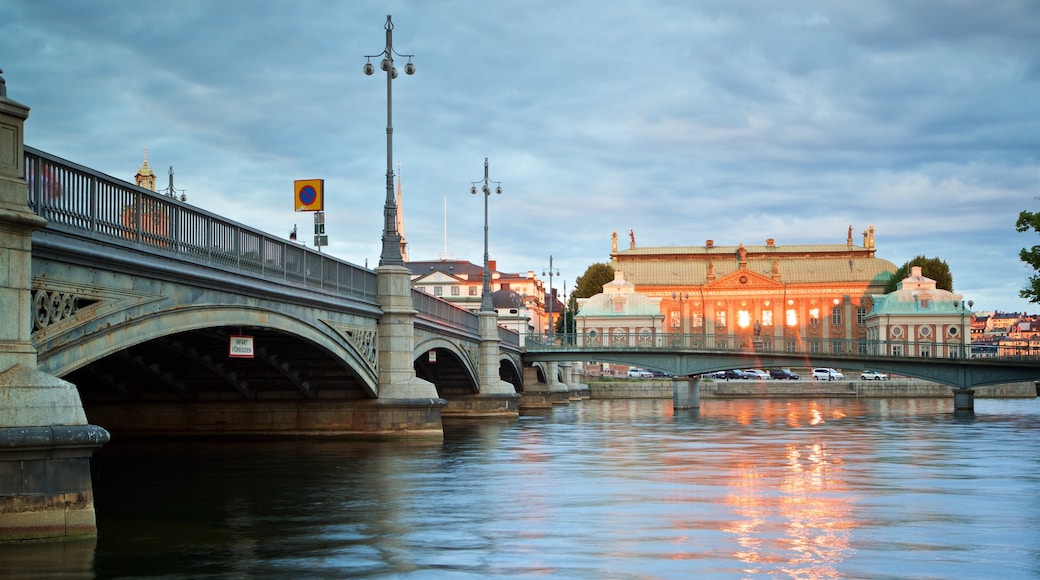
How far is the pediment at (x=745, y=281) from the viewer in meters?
198

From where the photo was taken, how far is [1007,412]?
7812cm

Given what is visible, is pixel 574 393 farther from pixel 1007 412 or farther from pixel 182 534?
pixel 182 534

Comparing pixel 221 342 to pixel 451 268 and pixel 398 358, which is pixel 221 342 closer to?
pixel 398 358

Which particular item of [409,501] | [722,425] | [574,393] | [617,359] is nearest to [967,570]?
[409,501]

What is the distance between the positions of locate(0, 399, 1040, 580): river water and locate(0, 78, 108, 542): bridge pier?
455mm

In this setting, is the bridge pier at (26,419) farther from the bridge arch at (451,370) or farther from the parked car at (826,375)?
the parked car at (826,375)

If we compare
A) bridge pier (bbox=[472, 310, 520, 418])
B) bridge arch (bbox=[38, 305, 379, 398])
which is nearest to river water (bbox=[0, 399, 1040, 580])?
bridge arch (bbox=[38, 305, 379, 398])

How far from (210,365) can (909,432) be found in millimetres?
30829

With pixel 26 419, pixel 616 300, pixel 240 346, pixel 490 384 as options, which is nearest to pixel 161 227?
pixel 240 346

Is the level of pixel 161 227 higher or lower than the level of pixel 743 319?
lower

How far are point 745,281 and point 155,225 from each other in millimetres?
181078

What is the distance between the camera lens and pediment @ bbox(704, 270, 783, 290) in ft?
649

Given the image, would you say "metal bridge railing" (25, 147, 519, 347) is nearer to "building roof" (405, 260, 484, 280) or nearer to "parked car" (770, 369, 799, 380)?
"parked car" (770, 369, 799, 380)

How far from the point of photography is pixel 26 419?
15.5 m
